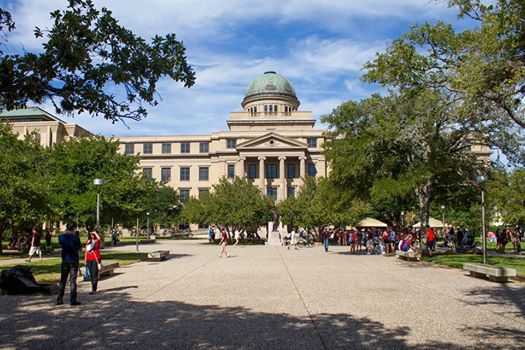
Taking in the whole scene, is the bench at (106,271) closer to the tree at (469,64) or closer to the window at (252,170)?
the tree at (469,64)

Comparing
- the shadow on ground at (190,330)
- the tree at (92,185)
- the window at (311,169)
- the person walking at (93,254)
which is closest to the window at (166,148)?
the window at (311,169)

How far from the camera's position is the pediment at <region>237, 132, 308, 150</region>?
85562mm

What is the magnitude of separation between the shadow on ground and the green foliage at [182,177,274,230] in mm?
37963

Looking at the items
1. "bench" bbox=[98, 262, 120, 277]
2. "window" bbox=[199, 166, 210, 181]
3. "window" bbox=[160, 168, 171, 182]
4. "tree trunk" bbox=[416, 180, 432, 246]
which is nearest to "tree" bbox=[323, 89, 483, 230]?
"tree trunk" bbox=[416, 180, 432, 246]

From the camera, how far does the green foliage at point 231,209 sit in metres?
48.5

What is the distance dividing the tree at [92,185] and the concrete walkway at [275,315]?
42.3 ft

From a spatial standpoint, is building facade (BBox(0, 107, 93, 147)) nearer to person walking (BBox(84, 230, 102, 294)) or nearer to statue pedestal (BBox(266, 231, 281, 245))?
statue pedestal (BBox(266, 231, 281, 245))

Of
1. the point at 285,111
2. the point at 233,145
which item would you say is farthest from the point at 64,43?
the point at 285,111

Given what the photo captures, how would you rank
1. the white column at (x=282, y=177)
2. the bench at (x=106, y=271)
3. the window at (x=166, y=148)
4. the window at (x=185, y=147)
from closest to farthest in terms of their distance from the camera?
1. the bench at (x=106, y=271)
2. the white column at (x=282, y=177)
3. the window at (x=185, y=147)
4. the window at (x=166, y=148)

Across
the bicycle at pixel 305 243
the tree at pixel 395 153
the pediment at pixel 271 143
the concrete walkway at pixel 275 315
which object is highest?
the pediment at pixel 271 143

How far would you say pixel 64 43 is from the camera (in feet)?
22.6

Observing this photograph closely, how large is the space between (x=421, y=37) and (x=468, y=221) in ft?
146

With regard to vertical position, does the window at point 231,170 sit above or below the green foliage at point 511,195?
above

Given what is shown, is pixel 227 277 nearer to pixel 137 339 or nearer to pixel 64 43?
pixel 137 339
